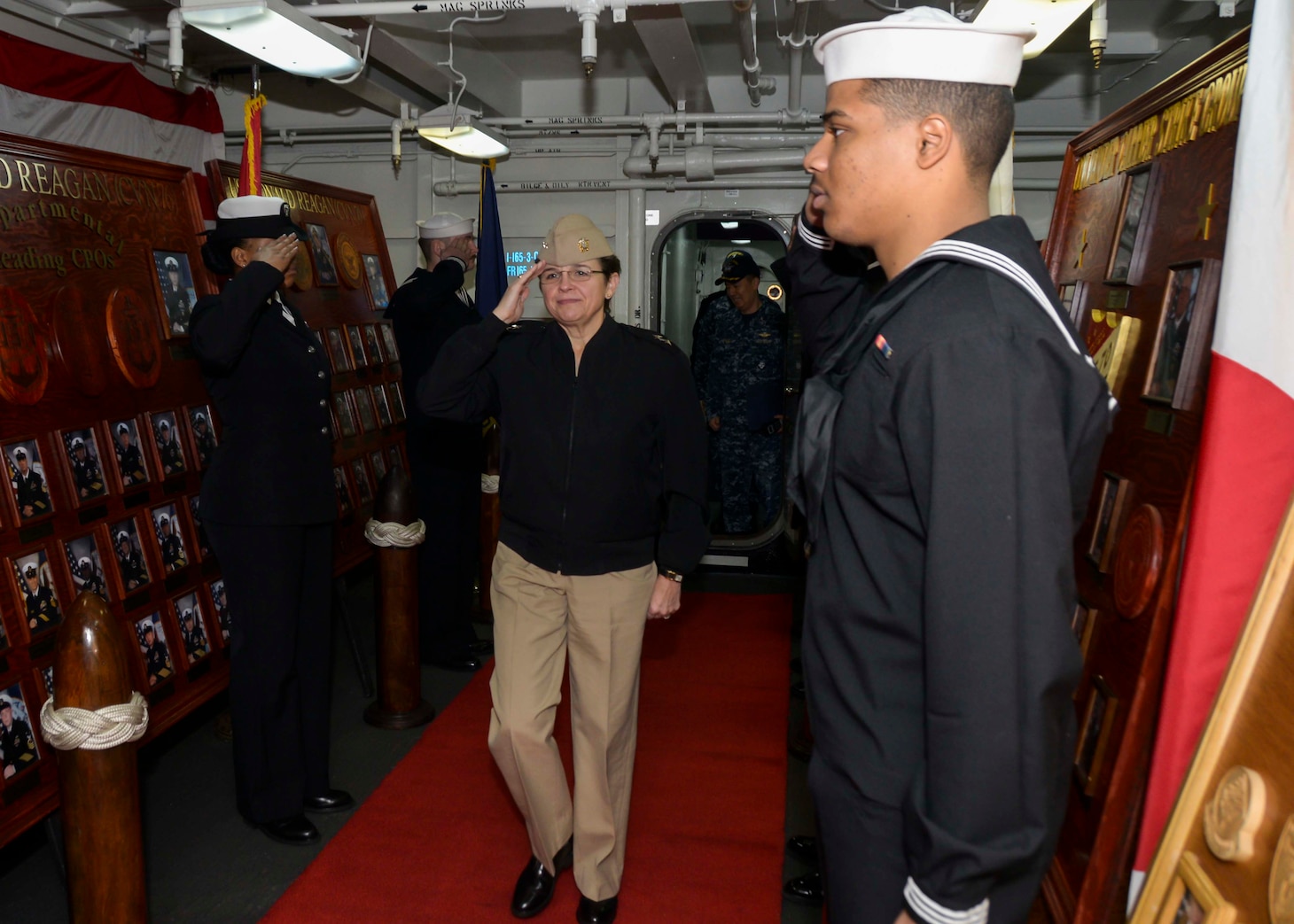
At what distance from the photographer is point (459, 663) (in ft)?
14.8

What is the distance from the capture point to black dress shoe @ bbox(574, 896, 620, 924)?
260 cm

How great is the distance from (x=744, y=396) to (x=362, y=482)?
2966 mm

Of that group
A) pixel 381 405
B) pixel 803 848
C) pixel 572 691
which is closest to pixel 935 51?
pixel 572 691

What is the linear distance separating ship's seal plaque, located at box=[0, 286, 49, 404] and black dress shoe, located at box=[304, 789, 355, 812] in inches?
64.3

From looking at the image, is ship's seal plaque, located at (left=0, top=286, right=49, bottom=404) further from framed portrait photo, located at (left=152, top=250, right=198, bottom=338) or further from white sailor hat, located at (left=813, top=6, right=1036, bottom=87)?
white sailor hat, located at (left=813, top=6, right=1036, bottom=87)

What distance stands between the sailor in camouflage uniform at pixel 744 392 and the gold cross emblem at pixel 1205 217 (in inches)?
193

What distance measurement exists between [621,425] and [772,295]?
6449 millimetres

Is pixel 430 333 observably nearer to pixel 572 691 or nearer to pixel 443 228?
pixel 443 228

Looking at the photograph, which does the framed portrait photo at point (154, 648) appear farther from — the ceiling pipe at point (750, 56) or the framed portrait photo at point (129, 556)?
the ceiling pipe at point (750, 56)

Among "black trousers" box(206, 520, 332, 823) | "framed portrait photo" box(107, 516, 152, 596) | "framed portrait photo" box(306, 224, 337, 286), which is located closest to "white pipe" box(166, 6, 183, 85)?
"framed portrait photo" box(306, 224, 337, 286)

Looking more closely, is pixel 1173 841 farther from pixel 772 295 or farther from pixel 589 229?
pixel 772 295

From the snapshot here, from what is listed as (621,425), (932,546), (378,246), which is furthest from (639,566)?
(378,246)

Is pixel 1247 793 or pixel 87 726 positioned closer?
pixel 1247 793

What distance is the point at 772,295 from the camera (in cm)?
870
